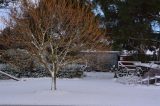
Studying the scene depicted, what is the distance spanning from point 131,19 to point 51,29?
9.33m

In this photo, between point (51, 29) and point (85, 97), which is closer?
point (85, 97)

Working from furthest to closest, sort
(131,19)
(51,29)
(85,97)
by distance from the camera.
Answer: (131,19), (51,29), (85,97)

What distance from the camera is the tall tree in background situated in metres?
30.6

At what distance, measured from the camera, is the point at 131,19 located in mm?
31141

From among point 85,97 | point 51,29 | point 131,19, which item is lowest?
point 85,97

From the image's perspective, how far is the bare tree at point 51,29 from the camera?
74.4 feet

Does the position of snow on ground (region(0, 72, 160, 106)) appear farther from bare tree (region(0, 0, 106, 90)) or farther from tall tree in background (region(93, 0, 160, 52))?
tall tree in background (region(93, 0, 160, 52))

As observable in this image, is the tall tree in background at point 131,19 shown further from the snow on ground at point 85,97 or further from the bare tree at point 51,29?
the snow on ground at point 85,97

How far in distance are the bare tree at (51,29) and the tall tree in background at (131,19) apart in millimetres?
6338

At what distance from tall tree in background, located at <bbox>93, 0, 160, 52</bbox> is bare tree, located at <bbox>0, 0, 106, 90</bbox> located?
634cm

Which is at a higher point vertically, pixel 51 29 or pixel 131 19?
pixel 131 19

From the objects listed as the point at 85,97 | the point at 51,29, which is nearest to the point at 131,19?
the point at 51,29

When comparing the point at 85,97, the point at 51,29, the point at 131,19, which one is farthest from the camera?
the point at 131,19

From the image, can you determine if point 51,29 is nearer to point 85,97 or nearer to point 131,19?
point 85,97
